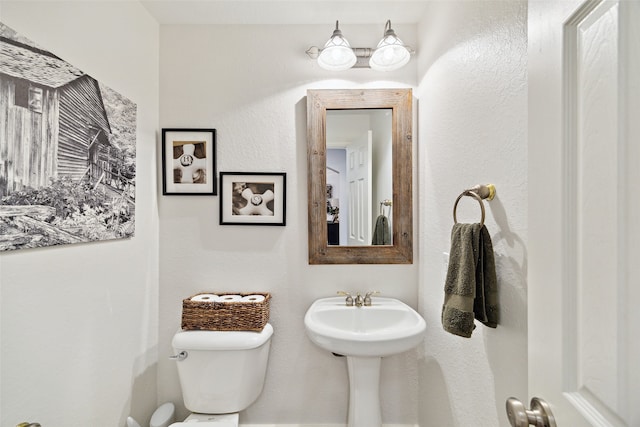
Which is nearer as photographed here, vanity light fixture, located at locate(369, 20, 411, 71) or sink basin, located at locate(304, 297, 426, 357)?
sink basin, located at locate(304, 297, 426, 357)

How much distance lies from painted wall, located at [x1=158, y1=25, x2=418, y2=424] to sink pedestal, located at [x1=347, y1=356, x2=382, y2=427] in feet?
0.75

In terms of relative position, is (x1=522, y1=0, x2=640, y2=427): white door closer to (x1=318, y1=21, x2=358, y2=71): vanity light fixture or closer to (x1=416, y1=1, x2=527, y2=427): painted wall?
(x1=416, y1=1, x2=527, y2=427): painted wall

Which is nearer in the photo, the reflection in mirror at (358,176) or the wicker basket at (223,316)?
the wicker basket at (223,316)

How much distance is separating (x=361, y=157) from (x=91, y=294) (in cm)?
137

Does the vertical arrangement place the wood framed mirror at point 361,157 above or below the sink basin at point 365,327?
above

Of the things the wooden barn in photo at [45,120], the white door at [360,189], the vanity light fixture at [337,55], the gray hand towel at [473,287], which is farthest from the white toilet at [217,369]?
the vanity light fixture at [337,55]

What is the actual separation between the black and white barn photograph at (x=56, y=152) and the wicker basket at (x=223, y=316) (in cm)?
49

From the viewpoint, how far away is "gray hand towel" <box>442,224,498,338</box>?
3.01 ft

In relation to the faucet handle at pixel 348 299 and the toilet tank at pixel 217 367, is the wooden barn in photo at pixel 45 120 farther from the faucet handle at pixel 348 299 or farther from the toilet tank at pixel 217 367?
the faucet handle at pixel 348 299

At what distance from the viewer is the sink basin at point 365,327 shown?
127 centimetres

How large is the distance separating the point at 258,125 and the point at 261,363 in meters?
1.26

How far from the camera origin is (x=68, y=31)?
1.11 m

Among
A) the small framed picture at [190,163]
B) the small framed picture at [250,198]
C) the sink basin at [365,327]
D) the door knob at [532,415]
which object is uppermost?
the small framed picture at [190,163]

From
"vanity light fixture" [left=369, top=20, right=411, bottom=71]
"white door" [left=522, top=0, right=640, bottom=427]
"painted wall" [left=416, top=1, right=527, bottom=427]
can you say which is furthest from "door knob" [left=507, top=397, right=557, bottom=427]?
"vanity light fixture" [left=369, top=20, right=411, bottom=71]
